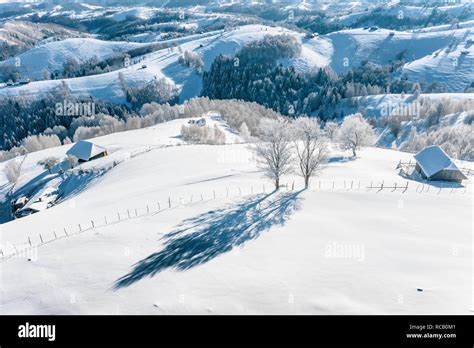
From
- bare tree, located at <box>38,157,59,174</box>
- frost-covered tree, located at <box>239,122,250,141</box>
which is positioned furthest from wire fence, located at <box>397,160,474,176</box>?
bare tree, located at <box>38,157,59,174</box>

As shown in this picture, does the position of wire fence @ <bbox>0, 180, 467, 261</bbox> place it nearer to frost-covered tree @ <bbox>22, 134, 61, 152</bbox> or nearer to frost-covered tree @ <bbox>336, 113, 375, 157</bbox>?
frost-covered tree @ <bbox>336, 113, 375, 157</bbox>

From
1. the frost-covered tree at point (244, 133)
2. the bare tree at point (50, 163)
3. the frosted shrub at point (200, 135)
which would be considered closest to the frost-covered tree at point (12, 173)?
the bare tree at point (50, 163)

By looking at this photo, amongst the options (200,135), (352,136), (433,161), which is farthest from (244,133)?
(433,161)

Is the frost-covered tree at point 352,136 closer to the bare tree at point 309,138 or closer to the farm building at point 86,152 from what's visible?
the bare tree at point 309,138

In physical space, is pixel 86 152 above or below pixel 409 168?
below

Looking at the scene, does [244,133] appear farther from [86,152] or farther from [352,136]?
[86,152]

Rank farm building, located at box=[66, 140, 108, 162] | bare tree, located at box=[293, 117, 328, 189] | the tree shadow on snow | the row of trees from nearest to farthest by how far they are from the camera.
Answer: the tree shadow on snow < the row of trees < bare tree, located at box=[293, 117, 328, 189] < farm building, located at box=[66, 140, 108, 162]
